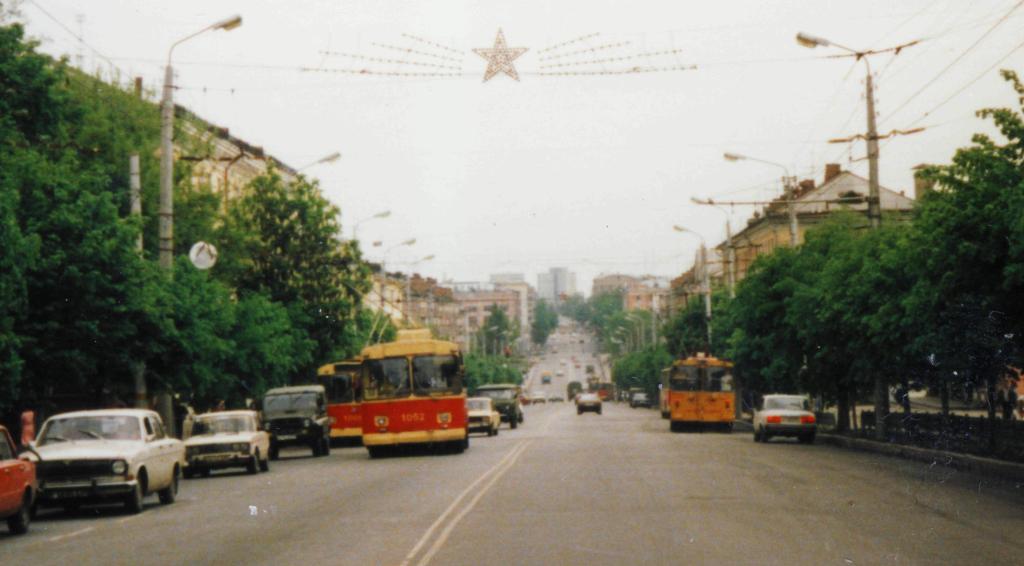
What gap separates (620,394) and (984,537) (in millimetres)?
174315

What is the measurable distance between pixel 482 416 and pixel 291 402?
45.4 ft

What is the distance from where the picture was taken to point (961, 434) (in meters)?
35.8

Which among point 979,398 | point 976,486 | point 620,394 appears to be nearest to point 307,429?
point 976,486

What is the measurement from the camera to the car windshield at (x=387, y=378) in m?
40.3

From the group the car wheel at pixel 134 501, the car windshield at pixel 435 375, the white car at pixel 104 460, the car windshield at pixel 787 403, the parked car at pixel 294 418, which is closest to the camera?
the white car at pixel 104 460

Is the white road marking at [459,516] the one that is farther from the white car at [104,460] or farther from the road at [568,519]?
the white car at [104,460]

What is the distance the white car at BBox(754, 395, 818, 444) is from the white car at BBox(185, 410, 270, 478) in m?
18.9

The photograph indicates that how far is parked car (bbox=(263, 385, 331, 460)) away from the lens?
149 ft

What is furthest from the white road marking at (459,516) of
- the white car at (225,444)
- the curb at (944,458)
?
the curb at (944,458)

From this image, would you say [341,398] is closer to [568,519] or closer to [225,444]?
[225,444]

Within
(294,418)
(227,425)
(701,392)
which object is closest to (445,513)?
(227,425)

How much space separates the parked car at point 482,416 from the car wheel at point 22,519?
38.4m

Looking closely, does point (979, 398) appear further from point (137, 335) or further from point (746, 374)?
point (137, 335)

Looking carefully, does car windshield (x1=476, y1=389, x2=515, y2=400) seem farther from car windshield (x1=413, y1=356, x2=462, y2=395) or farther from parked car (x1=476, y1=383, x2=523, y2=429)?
car windshield (x1=413, y1=356, x2=462, y2=395)
